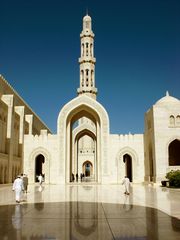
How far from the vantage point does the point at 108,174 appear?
1198 inches

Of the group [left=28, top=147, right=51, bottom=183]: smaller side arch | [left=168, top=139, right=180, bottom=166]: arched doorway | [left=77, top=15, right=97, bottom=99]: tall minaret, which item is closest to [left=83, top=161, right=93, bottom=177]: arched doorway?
[left=77, top=15, right=97, bottom=99]: tall minaret

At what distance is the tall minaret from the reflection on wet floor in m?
34.9

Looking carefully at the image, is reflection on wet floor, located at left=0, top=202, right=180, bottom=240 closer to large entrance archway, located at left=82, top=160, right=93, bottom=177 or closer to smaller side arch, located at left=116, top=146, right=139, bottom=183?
smaller side arch, located at left=116, top=146, right=139, bottom=183

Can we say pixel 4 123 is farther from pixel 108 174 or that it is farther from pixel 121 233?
pixel 121 233

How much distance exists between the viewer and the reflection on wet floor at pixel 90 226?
5.52 metres

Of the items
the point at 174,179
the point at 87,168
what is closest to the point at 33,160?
the point at 174,179

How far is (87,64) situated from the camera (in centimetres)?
4325

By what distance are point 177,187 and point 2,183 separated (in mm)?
15278

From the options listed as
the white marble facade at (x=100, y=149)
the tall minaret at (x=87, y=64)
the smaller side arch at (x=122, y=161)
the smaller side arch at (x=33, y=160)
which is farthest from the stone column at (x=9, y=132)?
the tall minaret at (x=87, y=64)

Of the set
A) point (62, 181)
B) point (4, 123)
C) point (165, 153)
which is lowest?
point (62, 181)

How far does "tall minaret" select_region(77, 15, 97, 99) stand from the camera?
42.8 metres

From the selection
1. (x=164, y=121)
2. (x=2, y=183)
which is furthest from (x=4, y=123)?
(x=164, y=121)

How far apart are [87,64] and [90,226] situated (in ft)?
126

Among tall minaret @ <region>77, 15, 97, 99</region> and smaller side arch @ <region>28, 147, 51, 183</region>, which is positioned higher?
tall minaret @ <region>77, 15, 97, 99</region>
